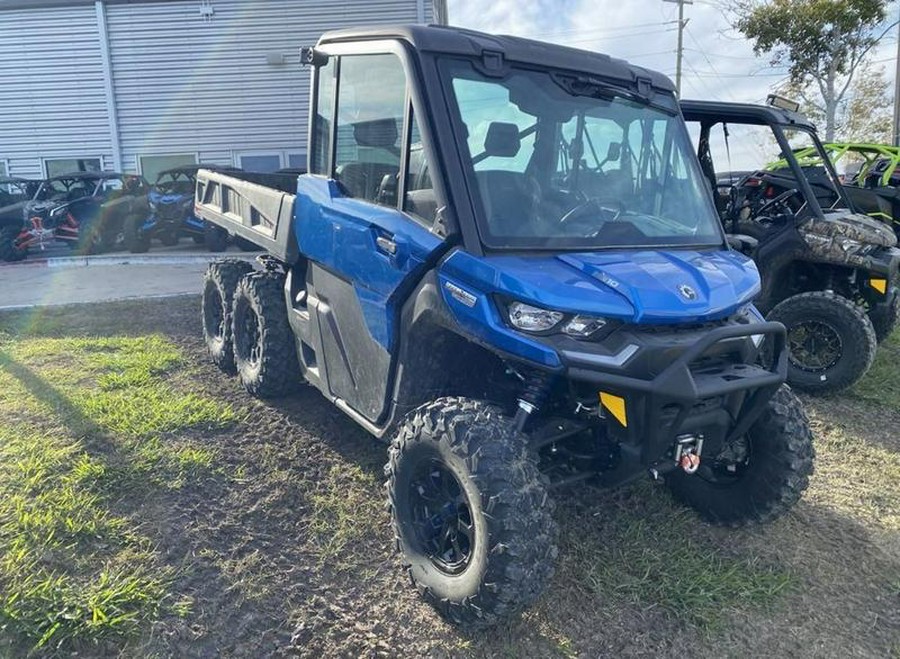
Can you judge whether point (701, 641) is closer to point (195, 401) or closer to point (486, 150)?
point (486, 150)

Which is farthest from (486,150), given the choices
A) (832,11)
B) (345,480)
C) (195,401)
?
(832,11)

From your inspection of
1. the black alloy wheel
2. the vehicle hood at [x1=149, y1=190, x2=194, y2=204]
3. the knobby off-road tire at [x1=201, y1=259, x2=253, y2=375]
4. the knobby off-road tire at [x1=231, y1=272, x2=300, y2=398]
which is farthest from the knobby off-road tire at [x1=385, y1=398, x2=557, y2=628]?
the vehicle hood at [x1=149, y1=190, x2=194, y2=204]

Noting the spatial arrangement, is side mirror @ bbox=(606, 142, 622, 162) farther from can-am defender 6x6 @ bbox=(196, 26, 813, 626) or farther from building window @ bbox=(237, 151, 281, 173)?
building window @ bbox=(237, 151, 281, 173)

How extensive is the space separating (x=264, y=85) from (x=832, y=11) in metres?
16.7

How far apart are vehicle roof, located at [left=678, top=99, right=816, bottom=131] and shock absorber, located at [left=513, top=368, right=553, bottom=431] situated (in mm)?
4115

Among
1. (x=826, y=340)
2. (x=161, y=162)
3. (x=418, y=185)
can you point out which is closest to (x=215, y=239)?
(x=161, y=162)

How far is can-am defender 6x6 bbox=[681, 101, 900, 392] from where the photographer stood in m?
5.37

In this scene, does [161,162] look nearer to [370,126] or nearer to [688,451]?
[370,126]

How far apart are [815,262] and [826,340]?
66 cm

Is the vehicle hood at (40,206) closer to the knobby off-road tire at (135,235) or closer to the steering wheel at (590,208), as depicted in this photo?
the knobby off-road tire at (135,235)

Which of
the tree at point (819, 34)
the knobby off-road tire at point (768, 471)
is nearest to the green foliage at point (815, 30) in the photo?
the tree at point (819, 34)

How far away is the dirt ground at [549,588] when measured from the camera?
8.93 feet

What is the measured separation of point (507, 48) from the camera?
3064 millimetres

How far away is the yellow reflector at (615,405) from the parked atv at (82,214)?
13.2 metres
